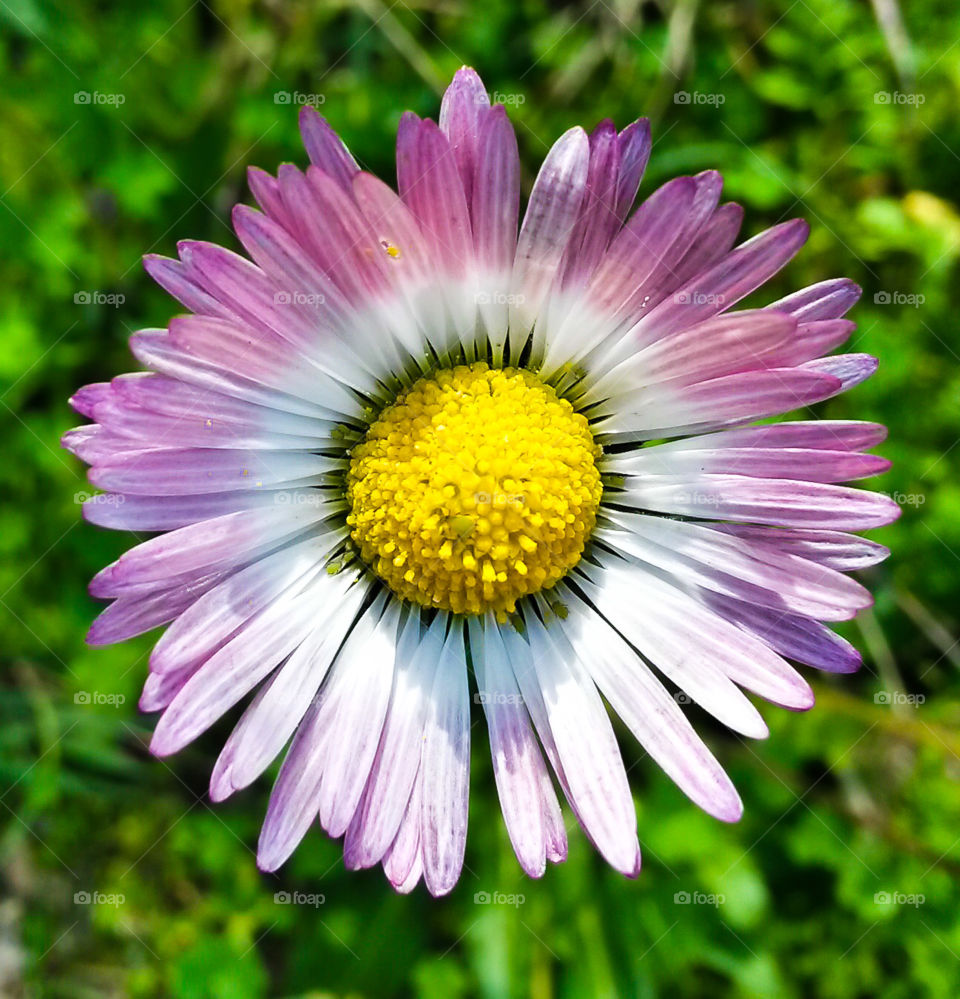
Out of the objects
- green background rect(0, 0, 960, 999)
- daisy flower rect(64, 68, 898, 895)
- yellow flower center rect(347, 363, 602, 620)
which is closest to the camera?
daisy flower rect(64, 68, 898, 895)

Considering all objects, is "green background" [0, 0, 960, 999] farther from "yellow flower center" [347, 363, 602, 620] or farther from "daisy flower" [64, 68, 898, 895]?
"yellow flower center" [347, 363, 602, 620]

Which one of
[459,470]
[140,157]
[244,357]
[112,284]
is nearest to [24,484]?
[112,284]

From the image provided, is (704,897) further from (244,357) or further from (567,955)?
(244,357)

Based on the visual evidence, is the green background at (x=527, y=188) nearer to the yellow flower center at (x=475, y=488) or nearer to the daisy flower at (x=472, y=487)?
the daisy flower at (x=472, y=487)

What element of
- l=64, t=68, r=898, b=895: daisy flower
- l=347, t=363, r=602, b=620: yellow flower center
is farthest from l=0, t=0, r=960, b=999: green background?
l=347, t=363, r=602, b=620: yellow flower center

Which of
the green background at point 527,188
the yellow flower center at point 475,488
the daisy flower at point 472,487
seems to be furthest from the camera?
the green background at point 527,188

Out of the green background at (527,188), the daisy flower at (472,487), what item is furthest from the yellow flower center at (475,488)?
the green background at (527,188)
